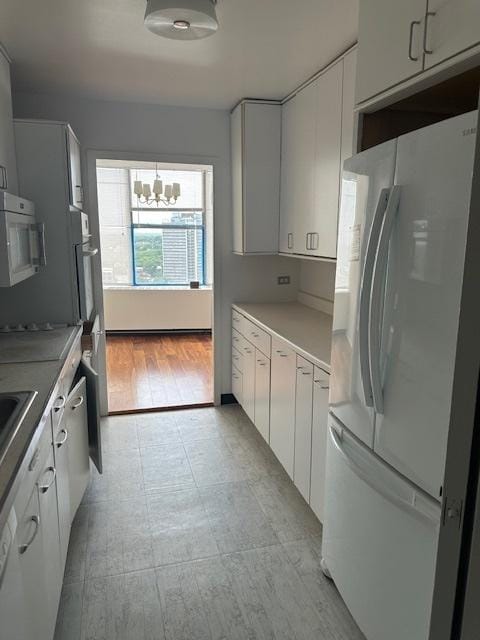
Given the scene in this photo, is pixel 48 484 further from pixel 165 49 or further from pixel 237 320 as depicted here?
pixel 237 320

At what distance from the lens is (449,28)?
4.03ft

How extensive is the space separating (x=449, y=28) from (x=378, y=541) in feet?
5.20

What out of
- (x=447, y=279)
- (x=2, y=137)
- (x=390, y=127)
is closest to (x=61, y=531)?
(x=447, y=279)

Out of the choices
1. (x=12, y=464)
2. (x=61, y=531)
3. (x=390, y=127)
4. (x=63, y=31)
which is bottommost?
(x=61, y=531)

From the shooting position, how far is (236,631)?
1781 mm

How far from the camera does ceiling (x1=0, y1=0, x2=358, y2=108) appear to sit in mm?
2004

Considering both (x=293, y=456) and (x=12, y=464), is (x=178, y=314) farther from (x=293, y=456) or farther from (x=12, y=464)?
(x=12, y=464)

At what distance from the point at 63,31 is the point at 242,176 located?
1.56 meters

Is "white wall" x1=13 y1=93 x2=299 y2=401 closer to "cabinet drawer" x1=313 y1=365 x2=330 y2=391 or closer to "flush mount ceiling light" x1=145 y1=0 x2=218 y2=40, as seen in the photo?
"flush mount ceiling light" x1=145 y1=0 x2=218 y2=40

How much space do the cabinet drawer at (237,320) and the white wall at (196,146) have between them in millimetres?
84

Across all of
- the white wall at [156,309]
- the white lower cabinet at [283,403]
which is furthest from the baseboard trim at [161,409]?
the white wall at [156,309]

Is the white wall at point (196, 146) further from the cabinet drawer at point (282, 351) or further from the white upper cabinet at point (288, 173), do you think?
the cabinet drawer at point (282, 351)

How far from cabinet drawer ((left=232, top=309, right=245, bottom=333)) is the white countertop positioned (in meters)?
0.05

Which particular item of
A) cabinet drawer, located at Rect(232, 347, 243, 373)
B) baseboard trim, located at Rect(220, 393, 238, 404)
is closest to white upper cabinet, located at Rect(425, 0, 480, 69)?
cabinet drawer, located at Rect(232, 347, 243, 373)
